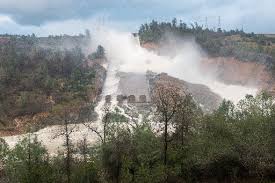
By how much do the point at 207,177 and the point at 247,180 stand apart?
431 cm

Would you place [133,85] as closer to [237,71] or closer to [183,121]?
[237,71]

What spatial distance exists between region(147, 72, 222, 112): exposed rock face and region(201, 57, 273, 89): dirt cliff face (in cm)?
1265

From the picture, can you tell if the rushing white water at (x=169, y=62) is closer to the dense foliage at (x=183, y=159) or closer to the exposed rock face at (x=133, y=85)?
the exposed rock face at (x=133, y=85)

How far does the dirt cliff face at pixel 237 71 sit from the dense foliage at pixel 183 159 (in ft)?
281

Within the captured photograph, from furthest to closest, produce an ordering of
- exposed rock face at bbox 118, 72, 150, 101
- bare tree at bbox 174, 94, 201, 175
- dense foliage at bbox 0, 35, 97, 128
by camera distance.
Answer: exposed rock face at bbox 118, 72, 150, 101, dense foliage at bbox 0, 35, 97, 128, bare tree at bbox 174, 94, 201, 175

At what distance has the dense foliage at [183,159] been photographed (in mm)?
46781

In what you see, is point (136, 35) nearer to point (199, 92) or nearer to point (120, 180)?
point (199, 92)

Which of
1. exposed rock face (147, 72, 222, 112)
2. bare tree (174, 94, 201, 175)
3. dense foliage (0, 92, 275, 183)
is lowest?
exposed rock face (147, 72, 222, 112)

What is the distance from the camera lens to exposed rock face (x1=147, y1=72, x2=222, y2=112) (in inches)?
4695

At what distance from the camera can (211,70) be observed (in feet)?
502

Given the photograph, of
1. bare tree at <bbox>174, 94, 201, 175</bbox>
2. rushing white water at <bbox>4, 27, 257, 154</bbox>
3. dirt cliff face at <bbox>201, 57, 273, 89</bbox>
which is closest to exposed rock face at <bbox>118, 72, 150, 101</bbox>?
rushing white water at <bbox>4, 27, 257, 154</bbox>

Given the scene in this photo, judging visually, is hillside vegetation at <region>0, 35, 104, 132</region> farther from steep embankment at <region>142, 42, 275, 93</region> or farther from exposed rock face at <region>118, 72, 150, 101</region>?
steep embankment at <region>142, 42, 275, 93</region>

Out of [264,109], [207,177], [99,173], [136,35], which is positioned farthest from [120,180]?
[136,35]

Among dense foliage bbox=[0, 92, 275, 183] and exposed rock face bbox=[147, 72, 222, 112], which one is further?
exposed rock face bbox=[147, 72, 222, 112]
